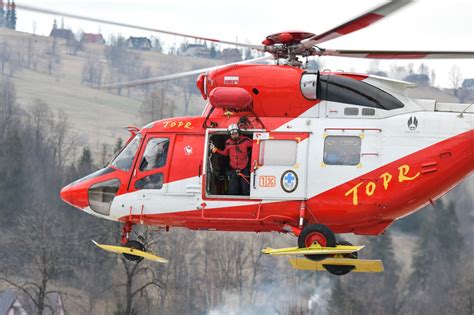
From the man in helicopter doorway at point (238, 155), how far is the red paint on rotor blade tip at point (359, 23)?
2.41 metres

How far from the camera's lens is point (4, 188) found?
48500 millimetres

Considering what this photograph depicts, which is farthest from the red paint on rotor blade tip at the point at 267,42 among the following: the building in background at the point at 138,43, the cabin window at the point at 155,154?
the building in background at the point at 138,43

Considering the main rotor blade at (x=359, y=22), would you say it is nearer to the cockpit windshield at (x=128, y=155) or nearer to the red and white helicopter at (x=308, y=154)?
the red and white helicopter at (x=308, y=154)

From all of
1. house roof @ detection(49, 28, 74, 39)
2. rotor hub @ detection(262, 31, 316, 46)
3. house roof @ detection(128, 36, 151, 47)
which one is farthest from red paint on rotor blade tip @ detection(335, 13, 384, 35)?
house roof @ detection(128, 36, 151, 47)

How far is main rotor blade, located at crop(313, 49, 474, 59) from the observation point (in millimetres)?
16297

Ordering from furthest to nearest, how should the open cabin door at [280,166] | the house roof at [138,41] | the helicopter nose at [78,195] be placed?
the house roof at [138,41] → the helicopter nose at [78,195] → the open cabin door at [280,166]

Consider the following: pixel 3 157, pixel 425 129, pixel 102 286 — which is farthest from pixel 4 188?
pixel 425 129

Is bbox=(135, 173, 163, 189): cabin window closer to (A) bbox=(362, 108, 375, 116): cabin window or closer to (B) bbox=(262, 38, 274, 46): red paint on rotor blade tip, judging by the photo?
(B) bbox=(262, 38, 274, 46): red paint on rotor blade tip

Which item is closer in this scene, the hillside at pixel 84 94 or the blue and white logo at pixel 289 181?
the blue and white logo at pixel 289 181

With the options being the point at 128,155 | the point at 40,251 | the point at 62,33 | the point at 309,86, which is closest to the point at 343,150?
the point at 309,86

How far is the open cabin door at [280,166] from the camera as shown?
53.8ft

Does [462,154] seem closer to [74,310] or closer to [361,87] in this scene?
[361,87]

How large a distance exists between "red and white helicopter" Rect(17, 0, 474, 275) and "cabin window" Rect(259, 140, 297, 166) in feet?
0.05

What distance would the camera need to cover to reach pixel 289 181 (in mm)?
16453
